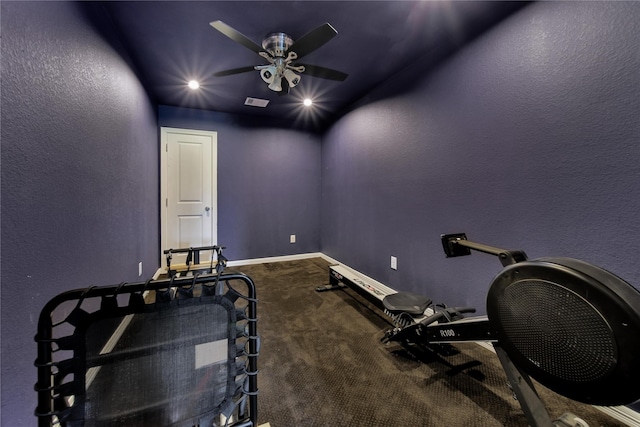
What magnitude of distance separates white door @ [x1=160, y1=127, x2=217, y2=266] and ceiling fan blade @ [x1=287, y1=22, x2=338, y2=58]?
2.42 m

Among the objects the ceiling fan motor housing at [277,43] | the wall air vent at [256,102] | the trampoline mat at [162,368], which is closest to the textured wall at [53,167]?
the trampoline mat at [162,368]

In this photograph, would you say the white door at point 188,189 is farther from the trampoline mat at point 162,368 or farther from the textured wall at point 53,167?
the trampoline mat at point 162,368

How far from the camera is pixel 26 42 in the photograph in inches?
38.7

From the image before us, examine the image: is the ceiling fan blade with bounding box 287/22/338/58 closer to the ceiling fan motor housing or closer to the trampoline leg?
the ceiling fan motor housing

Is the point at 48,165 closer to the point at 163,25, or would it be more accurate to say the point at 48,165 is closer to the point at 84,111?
the point at 84,111

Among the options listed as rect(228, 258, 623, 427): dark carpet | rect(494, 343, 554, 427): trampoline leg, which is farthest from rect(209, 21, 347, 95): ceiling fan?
rect(228, 258, 623, 427): dark carpet

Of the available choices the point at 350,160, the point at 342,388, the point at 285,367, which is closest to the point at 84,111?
the point at 285,367

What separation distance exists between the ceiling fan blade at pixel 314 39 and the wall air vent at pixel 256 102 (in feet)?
5.11

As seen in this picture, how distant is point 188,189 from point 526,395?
4055 millimetres

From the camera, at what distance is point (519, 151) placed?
1.61m

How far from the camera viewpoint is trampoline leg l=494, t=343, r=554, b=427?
959 mm

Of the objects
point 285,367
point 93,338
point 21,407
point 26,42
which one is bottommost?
point 285,367

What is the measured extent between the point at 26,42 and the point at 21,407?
1490mm

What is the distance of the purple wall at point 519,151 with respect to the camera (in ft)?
4.00
